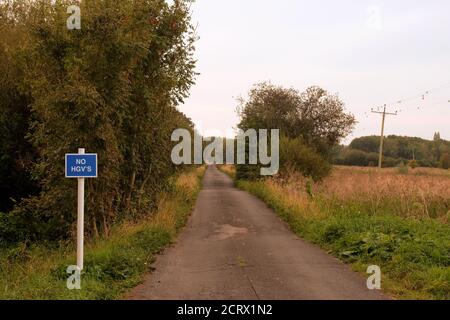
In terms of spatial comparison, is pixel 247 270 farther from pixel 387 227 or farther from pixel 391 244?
pixel 387 227

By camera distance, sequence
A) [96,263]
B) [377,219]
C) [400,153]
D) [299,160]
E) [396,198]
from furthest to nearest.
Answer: [400,153], [299,160], [396,198], [377,219], [96,263]

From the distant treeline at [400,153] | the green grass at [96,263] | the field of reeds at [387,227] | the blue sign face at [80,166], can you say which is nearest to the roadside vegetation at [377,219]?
the field of reeds at [387,227]

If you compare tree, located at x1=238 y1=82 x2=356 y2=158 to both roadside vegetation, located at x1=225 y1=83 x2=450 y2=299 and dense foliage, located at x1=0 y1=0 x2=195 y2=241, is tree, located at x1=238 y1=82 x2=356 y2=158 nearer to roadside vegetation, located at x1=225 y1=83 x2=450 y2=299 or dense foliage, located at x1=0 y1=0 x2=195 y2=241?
roadside vegetation, located at x1=225 y1=83 x2=450 y2=299

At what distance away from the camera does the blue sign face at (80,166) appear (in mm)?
7977

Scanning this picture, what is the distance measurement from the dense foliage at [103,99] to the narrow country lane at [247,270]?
98.9 inches

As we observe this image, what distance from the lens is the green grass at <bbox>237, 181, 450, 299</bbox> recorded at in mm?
7996

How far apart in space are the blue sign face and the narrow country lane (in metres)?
2.13

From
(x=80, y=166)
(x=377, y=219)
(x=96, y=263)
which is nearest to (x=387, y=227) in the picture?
(x=377, y=219)

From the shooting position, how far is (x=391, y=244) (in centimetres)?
1020

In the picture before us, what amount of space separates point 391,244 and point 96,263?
6.17 m

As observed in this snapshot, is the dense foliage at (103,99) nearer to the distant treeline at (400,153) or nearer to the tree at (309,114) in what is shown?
the tree at (309,114)

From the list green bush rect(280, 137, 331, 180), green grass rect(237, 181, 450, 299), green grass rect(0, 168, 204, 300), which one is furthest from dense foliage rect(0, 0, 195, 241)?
green bush rect(280, 137, 331, 180)
